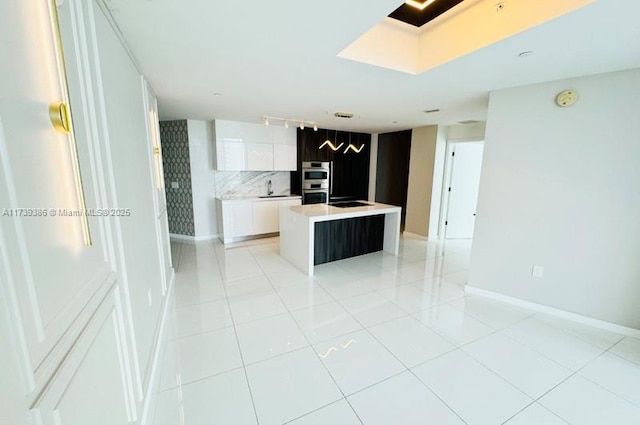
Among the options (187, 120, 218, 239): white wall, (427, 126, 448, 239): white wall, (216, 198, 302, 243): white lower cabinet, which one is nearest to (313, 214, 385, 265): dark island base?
(216, 198, 302, 243): white lower cabinet

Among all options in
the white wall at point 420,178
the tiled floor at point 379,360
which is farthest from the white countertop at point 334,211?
the white wall at point 420,178

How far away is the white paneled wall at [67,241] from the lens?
2.06 feet

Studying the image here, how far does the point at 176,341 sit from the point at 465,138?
567 centimetres

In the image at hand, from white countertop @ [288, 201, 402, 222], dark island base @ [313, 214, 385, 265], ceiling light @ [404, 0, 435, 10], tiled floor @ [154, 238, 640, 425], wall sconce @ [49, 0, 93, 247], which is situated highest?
ceiling light @ [404, 0, 435, 10]

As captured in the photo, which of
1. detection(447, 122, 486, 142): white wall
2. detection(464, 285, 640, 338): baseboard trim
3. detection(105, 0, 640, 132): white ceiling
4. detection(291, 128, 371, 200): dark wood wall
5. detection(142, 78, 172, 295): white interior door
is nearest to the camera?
detection(105, 0, 640, 132): white ceiling

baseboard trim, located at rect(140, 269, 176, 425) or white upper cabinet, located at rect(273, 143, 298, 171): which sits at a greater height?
white upper cabinet, located at rect(273, 143, 298, 171)

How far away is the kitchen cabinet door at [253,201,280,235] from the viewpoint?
5395 mm

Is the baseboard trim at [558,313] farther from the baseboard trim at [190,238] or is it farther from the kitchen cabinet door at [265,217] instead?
the baseboard trim at [190,238]

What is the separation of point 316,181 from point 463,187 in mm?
3235

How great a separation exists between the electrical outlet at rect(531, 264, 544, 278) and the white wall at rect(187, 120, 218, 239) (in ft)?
17.7

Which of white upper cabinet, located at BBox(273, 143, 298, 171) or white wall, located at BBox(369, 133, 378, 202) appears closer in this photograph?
white upper cabinet, located at BBox(273, 143, 298, 171)

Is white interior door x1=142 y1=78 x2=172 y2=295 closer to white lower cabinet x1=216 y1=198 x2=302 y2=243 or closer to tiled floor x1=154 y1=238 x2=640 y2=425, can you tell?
tiled floor x1=154 y1=238 x2=640 y2=425

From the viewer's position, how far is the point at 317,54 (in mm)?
2035

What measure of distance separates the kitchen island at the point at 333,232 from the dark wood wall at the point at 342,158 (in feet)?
6.82
